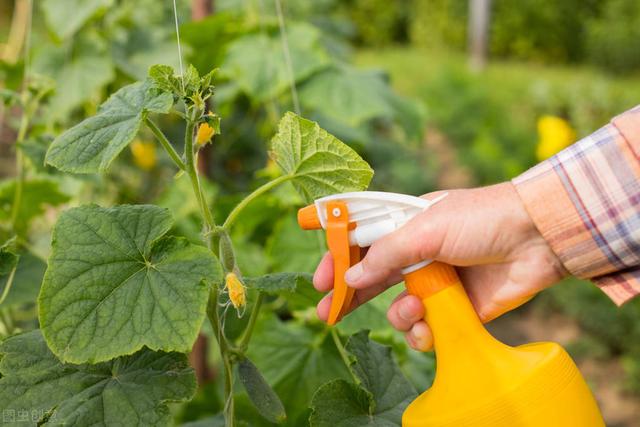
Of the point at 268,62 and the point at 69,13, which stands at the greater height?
the point at 69,13

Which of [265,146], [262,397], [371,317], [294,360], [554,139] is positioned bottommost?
[554,139]

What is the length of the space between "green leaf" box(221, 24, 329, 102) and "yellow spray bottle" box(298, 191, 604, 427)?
128 centimetres

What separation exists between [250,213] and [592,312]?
1974mm

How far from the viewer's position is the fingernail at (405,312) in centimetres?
101

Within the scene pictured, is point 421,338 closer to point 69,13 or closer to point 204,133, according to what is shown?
point 204,133

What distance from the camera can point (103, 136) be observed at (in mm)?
981

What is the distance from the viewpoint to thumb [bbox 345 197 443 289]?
95 centimetres

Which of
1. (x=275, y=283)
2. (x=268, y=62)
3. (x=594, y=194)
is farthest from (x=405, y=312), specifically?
(x=268, y=62)

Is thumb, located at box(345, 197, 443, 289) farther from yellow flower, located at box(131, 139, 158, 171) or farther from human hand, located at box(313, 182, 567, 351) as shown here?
yellow flower, located at box(131, 139, 158, 171)

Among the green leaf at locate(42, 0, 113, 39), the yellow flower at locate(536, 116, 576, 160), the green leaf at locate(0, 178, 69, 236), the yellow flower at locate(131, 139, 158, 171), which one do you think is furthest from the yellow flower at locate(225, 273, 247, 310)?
the yellow flower at locate(536, 116, 576, 160)

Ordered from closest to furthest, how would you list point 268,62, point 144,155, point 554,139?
point 268,62 < point 144,155 < point 554,139


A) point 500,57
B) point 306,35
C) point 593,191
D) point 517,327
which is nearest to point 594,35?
point 500,57

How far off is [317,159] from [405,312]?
22 centimetres

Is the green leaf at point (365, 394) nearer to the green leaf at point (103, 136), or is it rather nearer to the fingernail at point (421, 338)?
the fingernail at point (421, 338)
